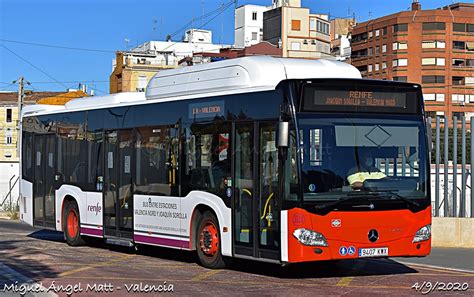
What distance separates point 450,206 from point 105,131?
26.7 feet

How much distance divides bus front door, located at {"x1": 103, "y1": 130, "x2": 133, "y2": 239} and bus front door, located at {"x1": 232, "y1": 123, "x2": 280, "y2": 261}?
3953 millimetres

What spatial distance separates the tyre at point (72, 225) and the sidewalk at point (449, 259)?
719cm

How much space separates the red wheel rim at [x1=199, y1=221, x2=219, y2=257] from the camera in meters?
14.9

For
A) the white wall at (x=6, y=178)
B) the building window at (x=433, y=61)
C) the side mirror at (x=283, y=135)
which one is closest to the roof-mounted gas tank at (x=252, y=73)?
the side mirror at (x=283, y=135)

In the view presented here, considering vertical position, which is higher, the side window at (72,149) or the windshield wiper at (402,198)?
the side window at (72,149)

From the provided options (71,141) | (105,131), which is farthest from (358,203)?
(71,141)

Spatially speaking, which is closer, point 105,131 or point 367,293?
point 367,293

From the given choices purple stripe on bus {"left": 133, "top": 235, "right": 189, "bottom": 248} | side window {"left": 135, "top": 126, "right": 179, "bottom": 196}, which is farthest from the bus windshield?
side window {"left": 135, "top": 126, "right": 179, "bottom": 196}

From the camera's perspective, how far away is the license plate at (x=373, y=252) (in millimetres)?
13221

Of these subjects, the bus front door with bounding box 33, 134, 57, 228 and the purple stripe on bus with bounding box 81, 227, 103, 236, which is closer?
the purple stripe on bus with bounding box 81, 227, 103, 236

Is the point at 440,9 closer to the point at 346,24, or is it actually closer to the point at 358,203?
the point at 346,24

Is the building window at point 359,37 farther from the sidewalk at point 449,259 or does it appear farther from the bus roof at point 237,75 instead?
the bus roof at point 237,75

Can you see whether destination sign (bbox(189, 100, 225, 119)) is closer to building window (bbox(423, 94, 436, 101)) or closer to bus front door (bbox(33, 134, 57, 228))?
bus front door (bbox(33, 134, 57, 228))

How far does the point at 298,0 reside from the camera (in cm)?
12194
